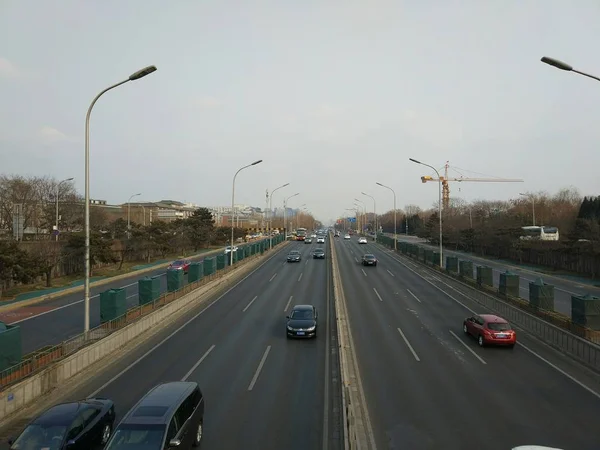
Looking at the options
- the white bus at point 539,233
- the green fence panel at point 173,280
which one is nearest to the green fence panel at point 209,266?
the green fence panel at point 173,280

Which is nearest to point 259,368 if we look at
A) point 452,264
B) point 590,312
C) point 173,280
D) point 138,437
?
point 138,437

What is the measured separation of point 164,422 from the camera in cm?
879

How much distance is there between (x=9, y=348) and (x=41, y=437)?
5356 millimetres

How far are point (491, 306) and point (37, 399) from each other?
78.5 feet

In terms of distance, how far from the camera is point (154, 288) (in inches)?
939

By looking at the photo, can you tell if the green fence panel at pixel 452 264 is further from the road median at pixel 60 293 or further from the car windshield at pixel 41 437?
the car windshield at pixel 41 437

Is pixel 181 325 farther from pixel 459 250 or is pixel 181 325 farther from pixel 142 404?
pixel 459 250

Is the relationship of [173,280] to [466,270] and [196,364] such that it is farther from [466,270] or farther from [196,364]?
[466,270]

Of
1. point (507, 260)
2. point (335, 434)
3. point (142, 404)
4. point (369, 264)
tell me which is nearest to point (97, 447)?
point (142, 404)

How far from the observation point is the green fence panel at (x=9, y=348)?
13.0m

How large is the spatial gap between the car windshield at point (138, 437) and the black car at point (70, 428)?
1.52 metres

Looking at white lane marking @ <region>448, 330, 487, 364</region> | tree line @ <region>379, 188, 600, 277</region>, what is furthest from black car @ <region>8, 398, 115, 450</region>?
tree line @ <region>379, 188, 600, 277</region>

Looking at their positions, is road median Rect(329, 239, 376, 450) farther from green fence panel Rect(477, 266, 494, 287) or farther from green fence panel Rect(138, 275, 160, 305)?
green fence panel Rect(477, 266, 494, 287)

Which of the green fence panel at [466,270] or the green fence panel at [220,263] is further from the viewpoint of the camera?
the green fence panel at [220,263]
